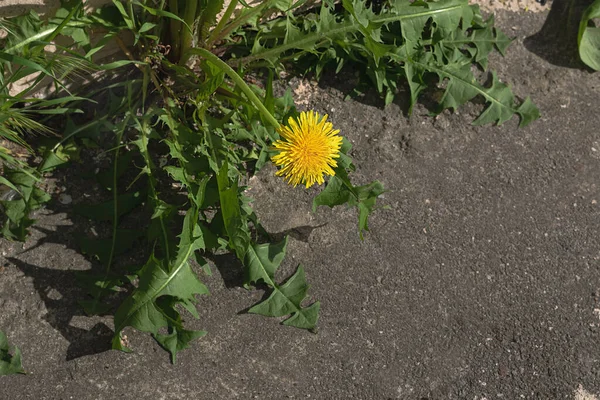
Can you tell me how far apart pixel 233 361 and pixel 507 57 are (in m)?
1.82

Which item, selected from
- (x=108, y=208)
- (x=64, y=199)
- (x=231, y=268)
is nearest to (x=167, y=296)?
(x=231, y=268)

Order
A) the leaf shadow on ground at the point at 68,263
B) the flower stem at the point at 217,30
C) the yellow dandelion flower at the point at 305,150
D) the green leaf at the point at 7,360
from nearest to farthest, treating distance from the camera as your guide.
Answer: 1. the yellow dandelion flower at the point at 305,150
2. the green leaf at the point at 7,360
3. the leaf shadow on ground at the point at 68,263
4. the flower stem at the point at 217,30

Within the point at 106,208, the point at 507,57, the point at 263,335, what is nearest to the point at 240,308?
the point at 263,335

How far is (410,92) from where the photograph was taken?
314cm

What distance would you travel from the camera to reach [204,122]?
106 inches

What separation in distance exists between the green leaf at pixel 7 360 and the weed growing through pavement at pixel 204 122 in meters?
0.28

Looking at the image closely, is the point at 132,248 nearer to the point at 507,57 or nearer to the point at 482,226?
the point at 482,226

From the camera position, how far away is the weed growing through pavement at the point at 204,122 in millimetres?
2469

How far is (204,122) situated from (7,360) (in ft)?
3.53

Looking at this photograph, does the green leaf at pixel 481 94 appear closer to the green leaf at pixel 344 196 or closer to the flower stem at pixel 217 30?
the green leaf at pixel 344 196

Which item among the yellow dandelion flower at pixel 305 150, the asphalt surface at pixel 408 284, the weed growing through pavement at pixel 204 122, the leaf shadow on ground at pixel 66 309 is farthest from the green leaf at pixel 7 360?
the yellow dandelion flower at pixel 305 150

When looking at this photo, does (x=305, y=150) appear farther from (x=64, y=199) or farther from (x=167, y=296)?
(x=64, y=199)

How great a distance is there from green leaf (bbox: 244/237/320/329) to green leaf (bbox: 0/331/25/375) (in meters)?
0.82

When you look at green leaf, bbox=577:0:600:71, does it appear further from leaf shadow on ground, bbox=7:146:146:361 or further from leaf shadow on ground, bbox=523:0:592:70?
leaf shadow on ground, bbox=7:146:146:361
